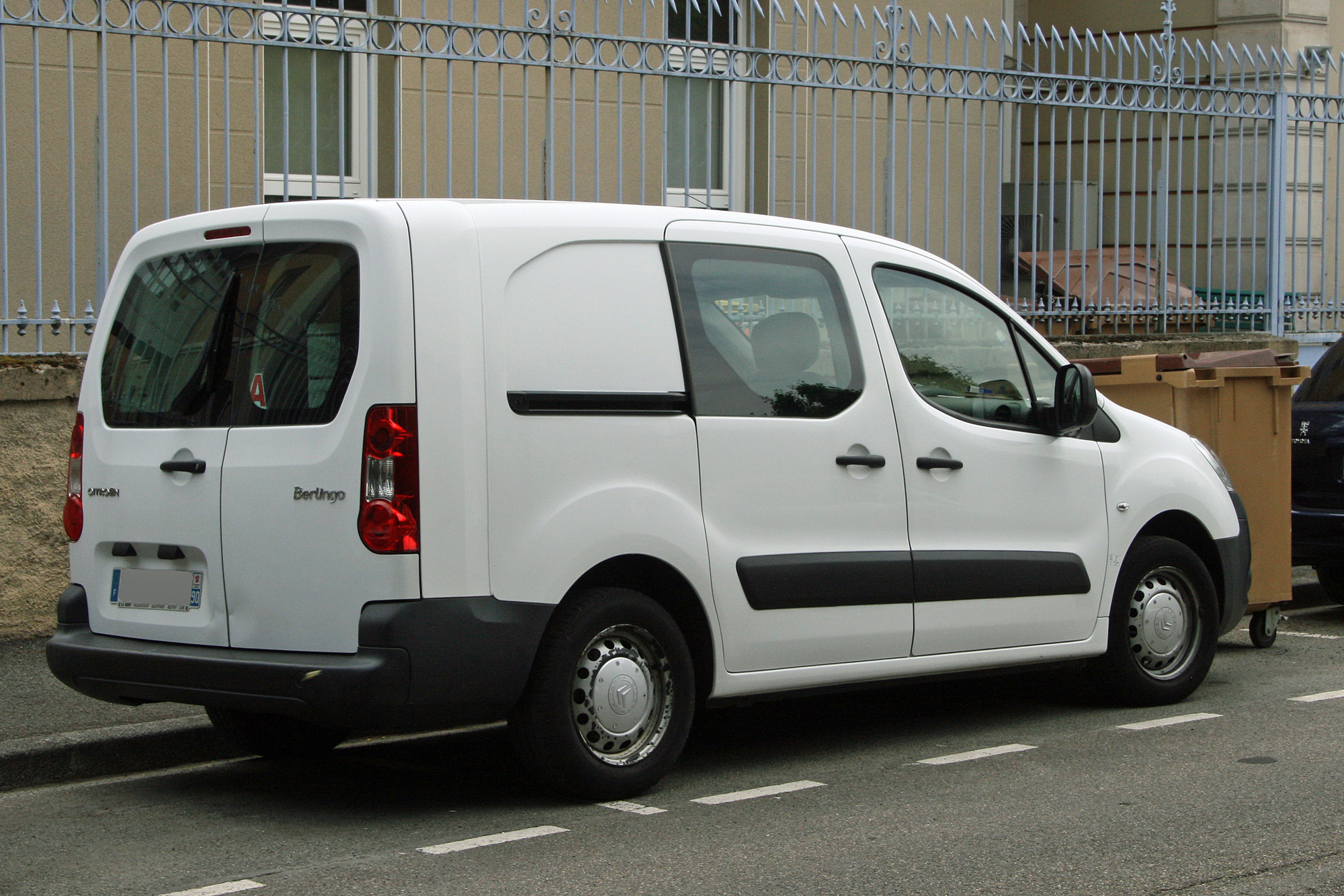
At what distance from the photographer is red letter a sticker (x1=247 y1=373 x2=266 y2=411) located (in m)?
4.96

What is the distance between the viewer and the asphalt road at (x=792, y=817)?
4371 mm

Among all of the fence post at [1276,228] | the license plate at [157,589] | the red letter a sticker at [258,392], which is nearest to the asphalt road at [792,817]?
the license plate at [157,589]

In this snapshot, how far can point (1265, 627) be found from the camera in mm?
8180

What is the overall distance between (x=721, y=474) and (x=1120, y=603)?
2093 millimetres

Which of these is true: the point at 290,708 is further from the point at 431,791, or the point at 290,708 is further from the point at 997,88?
the point at 997,88

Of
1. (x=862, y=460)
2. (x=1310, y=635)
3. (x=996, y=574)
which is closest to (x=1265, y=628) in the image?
(x=1310, y=635)

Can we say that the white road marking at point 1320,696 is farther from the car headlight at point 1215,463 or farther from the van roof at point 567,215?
the van roof at point 567,215

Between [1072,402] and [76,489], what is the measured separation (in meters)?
3.53

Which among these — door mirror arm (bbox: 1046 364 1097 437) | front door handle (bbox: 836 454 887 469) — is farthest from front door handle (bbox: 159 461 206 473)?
door mirror arm (bbox: 1046 364 1097 437)

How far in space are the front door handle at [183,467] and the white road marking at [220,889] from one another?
1260 millimetres

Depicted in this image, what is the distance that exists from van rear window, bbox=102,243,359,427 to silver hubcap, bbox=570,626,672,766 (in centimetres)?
110

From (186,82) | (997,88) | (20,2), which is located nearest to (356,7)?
(186,82)

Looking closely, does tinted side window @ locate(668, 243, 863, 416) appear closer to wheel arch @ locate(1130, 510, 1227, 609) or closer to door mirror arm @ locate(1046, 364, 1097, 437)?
door mirror arm @ locate(1046, 364, 1097, 437)

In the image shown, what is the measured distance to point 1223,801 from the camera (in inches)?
202
